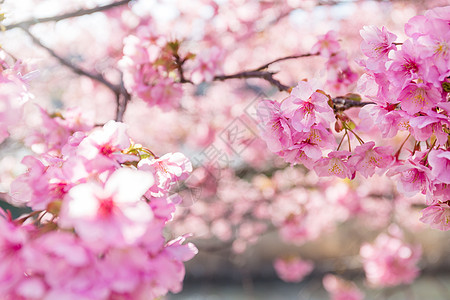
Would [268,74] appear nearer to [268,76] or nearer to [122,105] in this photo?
[268,76]

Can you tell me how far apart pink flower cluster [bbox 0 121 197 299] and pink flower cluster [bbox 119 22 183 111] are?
0.87 meters

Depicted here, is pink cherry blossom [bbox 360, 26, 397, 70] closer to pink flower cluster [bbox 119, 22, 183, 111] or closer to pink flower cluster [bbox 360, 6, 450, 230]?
pink flower cluster [bbox 360, 6, 450, 230]

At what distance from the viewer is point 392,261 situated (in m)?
2.80

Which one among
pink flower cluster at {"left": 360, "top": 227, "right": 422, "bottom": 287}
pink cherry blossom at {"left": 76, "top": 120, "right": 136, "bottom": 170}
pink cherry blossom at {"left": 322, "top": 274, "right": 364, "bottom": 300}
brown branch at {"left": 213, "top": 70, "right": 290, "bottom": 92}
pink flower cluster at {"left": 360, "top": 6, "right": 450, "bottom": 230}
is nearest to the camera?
pink cherry blossom at {"left": 76, "top": 120, "right": 136, "bottom": 170}

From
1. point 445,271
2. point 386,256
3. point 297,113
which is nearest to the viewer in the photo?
point 297,113

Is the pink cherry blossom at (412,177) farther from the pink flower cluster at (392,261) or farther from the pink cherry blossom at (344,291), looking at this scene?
the pink cherry blossom at (344,291)

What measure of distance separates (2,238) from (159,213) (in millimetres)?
252

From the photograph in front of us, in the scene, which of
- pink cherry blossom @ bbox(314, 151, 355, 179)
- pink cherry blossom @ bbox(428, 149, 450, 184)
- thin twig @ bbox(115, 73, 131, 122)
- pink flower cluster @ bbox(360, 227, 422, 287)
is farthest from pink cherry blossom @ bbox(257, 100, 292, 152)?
pink flower cluster @ bbox(360, 227, 422, 287)

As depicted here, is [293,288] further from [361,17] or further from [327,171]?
[327,171]

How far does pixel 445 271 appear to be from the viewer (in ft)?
20.7

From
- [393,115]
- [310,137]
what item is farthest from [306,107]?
[393,115]

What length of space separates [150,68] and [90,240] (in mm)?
1103

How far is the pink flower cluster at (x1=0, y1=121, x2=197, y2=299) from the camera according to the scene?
596 mm

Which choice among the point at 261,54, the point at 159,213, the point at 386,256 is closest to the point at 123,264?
the point at 159,213
